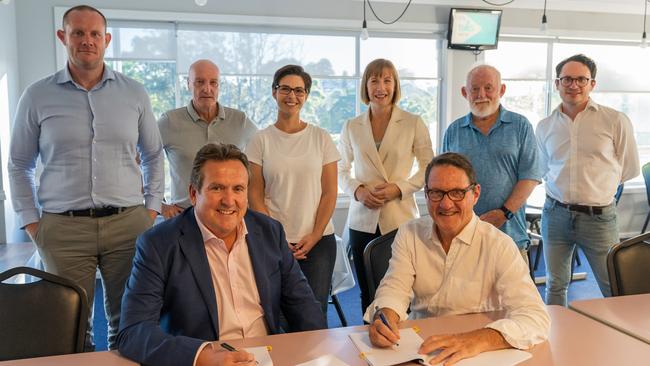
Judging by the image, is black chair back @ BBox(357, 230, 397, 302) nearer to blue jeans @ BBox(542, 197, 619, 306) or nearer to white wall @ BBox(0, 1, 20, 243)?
blue jeans @ BBox(542, 197, 619, 306)

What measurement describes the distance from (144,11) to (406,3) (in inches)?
99.2

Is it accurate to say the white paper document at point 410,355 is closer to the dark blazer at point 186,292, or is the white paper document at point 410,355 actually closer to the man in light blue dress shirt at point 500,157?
the dark blazer at point 186,292

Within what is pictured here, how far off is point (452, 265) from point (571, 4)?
5076 millimetres

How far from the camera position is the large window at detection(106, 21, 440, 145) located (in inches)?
193

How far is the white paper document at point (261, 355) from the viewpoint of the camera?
1.43 meters

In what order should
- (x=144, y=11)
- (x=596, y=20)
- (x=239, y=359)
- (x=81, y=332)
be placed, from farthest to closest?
1. (x=596, y=20)
2. (x=144, y=11)
3. (x=81, y=332)
4. (x=239, y=359)

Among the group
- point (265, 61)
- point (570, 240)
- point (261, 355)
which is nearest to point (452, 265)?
point (261, 355)

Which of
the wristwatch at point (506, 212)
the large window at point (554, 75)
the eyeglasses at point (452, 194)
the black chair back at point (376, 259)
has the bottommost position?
the black chair back at point (376, 259)

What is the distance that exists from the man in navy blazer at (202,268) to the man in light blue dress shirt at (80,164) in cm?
65

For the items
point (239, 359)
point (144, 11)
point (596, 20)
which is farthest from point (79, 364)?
point (596, 20)

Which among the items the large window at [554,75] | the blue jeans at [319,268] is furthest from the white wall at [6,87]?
the large window at [554,75]

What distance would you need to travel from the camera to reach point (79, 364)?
1458 mm

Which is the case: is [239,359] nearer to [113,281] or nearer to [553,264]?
[113,281]

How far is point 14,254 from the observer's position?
11.2ft
